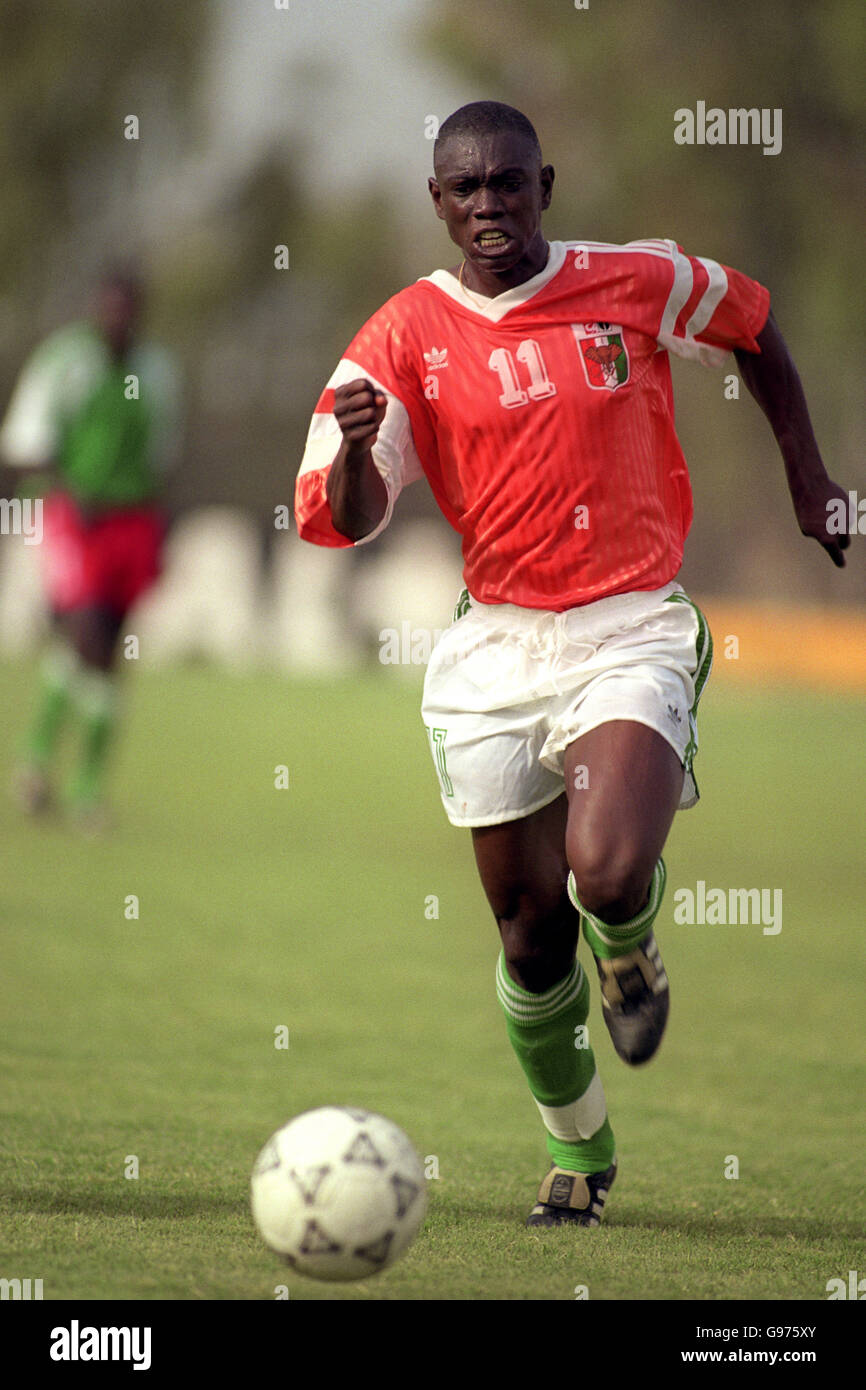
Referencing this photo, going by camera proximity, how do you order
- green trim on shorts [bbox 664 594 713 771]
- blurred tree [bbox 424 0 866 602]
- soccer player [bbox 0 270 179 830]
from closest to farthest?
green trim on shorts [bbox 664 594 713 771] < soccer player [bbox 0 270 179 830] < blurred tree [bbox 424 0 866 602]

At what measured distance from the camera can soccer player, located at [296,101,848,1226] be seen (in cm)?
408

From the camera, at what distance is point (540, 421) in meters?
4.18

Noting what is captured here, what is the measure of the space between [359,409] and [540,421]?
1.81 feet

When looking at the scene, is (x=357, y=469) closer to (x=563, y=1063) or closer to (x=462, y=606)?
(x=462, y=606)

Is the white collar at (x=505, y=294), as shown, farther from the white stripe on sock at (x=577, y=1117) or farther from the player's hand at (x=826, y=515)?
the white stripe on sock at (x=577, y=1117)

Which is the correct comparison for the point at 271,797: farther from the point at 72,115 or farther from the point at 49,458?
the point at 72,115

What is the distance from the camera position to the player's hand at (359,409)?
3781 mm

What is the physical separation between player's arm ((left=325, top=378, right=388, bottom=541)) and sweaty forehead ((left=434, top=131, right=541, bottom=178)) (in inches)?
22.8

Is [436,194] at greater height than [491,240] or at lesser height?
greater

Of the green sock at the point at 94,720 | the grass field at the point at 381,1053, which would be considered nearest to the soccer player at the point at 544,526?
the grass field at the point at 381,1053

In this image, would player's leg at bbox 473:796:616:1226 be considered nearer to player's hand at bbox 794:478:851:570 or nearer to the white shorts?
the white shorts

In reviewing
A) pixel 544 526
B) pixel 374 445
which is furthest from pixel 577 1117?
pixel 374 445

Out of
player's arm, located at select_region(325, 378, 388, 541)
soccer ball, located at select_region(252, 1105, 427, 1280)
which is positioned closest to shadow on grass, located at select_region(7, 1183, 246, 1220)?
soccer ball, located at select_region(252, 1105, 427, 1280)
